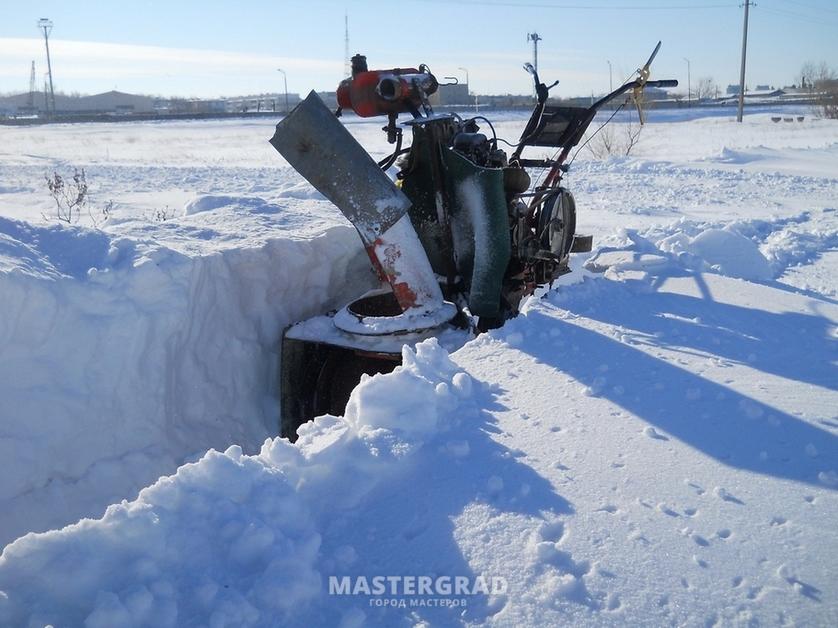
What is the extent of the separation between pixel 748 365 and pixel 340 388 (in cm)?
253

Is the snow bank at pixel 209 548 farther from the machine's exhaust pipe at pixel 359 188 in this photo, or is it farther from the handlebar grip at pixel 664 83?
the handlebar grip at pixel 664 83

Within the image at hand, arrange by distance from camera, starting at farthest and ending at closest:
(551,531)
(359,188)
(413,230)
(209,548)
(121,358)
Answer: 1. (413,230)
2. (359,188)
3. (121,358)
4. (551,531)
5. (209,548)

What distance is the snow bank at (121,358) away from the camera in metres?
3.53

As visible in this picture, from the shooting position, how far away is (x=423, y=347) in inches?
131

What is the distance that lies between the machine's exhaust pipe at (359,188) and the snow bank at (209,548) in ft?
6.82

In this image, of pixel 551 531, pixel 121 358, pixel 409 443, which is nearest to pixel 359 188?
pixel 121 358

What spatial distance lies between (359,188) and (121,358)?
63.2 inches

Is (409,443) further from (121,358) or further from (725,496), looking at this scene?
(121,358)

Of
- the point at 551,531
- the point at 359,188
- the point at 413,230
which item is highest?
the point at 359,188

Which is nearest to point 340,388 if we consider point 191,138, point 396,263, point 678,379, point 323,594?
point 396,263

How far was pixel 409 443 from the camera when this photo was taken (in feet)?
8.54

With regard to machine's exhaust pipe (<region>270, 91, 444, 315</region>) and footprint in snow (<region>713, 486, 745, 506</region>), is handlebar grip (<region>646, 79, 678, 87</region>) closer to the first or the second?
machine's exhaust pipe (<region>270, 91, 444, 315</region>)

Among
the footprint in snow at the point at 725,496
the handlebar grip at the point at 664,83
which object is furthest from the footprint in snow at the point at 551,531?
the handlebar grip at the point at 664,83

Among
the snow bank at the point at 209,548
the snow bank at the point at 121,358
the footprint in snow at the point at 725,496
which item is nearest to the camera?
the snow bank at the point at 209,548
